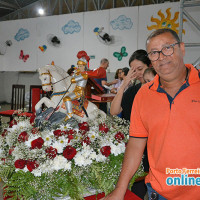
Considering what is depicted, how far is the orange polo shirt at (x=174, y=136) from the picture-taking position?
0.97m

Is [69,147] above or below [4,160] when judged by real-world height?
above

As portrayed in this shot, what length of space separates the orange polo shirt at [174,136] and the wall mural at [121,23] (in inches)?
218

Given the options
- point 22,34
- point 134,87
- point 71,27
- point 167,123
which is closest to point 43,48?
point 22,34

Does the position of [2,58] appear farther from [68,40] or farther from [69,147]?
[69,147]

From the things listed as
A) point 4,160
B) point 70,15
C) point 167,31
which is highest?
point 70,15

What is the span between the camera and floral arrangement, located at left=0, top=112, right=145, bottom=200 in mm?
1369

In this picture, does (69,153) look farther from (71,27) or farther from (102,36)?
(71,27)

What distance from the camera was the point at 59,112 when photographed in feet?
7.16

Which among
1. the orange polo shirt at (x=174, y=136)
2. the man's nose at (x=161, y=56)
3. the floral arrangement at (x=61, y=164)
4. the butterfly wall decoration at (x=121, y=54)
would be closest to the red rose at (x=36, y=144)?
the floral arrangement at (x=61, y=164)

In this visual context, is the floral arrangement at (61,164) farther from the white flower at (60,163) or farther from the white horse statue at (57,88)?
the white horse statue at (57,88)

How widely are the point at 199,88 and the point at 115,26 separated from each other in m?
5.78

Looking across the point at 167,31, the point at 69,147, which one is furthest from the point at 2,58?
the point at 167,31

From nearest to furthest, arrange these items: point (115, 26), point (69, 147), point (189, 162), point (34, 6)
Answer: point (189, 162), point (69, 147), point (115, 26), point (34, 6)

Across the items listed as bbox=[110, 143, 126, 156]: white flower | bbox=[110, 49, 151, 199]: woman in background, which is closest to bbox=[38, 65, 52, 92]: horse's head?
bbox=[110, 49, 151, 199]: woman in background
